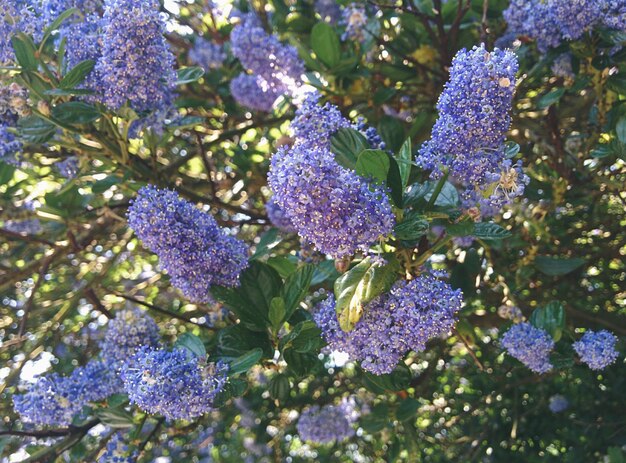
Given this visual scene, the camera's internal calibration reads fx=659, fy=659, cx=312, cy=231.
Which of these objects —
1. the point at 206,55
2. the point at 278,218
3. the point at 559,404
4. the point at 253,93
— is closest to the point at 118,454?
the point at 278,218

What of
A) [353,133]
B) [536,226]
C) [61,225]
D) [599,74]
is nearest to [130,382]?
[353,133]

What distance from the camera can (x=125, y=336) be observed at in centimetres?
211

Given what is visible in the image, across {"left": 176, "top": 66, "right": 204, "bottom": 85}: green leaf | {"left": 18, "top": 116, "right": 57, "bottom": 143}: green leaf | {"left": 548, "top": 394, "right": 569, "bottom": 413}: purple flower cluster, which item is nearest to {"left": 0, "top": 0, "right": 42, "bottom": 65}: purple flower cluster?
{"left": 18, "top": 116, "right": 57, "bottom": 143}: green leaf

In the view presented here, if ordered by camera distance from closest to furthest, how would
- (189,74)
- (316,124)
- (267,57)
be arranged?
(316,124) < (189,74) < (267,57)

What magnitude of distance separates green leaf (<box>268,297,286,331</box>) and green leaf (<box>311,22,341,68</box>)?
1.28 m

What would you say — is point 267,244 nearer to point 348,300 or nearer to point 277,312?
point 277,312

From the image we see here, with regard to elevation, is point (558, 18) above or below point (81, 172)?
above

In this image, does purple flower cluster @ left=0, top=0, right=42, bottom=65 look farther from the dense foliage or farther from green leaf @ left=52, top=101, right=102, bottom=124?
green leaf @ left=52, top=101, right=102, bottom=124

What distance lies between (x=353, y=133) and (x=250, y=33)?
1.48 metres

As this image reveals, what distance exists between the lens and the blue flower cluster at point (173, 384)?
1.60 m

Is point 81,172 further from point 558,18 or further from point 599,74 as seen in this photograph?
point 599,74

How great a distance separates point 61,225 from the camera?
114 inches

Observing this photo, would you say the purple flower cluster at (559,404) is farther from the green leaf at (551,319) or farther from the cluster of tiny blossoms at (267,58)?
the cluster of tiny blossoms at (267,58)

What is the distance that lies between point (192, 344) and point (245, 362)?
6.1 inches
